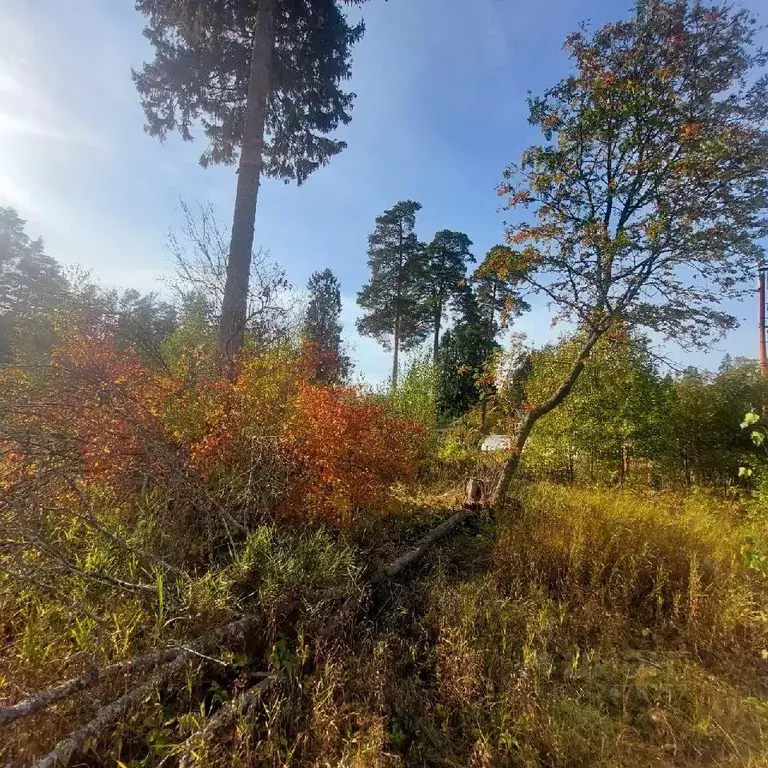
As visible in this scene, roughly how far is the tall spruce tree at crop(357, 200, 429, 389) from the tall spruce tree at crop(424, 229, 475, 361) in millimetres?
445

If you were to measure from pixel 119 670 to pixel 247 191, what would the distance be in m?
6.72

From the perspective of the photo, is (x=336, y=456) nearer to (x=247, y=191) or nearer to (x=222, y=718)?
(x=222, y=718)

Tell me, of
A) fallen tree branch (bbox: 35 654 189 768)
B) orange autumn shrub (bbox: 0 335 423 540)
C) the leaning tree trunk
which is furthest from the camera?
the leaning tree trunk

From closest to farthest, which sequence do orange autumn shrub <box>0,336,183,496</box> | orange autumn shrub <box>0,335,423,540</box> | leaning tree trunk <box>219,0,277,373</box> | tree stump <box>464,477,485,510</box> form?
orange autumn shrub <box>0,336,183,496</box> < orange autumn shrub <box>0,335,423,540</box> < tree stump <box>464,477,485,510</box> < leaning tree trunk <box>219,0,277,373</box>

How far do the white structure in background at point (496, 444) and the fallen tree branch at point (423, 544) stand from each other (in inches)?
58.0

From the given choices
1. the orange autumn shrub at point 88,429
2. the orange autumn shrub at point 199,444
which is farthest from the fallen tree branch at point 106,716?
the orange autumn shrub at point 88,429

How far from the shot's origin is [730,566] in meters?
3.45

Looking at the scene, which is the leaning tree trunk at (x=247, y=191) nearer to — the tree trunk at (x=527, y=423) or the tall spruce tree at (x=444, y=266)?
Result: the tree trunk at (x=527, y=423)

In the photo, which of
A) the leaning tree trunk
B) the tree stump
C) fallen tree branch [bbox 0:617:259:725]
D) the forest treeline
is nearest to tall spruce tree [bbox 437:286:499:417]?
the forest treeline

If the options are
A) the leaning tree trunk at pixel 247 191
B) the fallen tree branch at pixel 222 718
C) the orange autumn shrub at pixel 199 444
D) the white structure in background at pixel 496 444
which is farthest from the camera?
the white structure in background at pixel 496 444

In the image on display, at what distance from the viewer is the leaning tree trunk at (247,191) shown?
6230 millimetres

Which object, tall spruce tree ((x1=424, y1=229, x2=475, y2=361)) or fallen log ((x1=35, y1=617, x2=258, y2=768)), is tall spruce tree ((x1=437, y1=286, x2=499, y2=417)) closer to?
tall spruce tree ((x1=424, y1=229, x2=475, y2=361))

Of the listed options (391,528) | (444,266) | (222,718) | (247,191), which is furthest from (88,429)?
(444,266)

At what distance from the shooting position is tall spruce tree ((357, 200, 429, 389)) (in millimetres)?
21344
